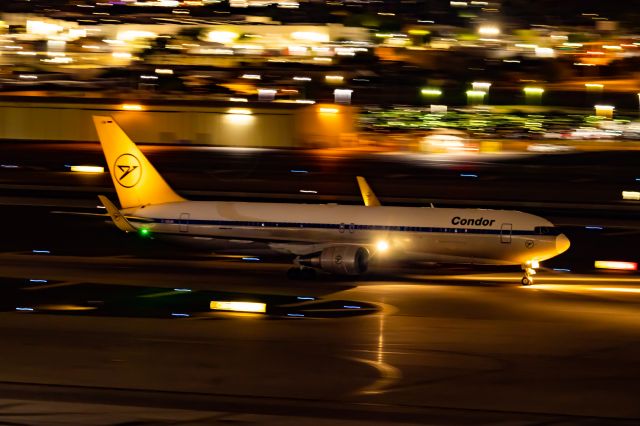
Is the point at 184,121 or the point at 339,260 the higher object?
the point at 184,121

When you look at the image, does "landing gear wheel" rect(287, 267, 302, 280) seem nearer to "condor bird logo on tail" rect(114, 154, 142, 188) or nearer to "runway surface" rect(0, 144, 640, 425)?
"runway surface" rect(0, 144, 640, 425)

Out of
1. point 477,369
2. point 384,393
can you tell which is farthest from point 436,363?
point 384,393

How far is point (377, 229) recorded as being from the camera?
48406 mm

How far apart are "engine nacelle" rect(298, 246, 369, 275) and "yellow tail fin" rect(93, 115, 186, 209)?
858cm

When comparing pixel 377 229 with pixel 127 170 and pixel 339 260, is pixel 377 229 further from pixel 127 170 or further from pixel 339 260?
pixel 127 170

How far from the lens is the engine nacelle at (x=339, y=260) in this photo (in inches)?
1850

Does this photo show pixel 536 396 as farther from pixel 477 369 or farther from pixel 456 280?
pixel 456 280

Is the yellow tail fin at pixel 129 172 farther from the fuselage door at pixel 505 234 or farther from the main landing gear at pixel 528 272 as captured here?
the main landing gear at pixel 528 272

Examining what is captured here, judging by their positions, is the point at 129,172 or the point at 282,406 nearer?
the point at 282,406

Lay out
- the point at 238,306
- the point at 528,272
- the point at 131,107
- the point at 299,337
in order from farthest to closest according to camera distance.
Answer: the point at 131,107
the point at 528,272
the point at 238,306
the point at 299,337

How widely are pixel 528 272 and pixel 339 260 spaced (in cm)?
823

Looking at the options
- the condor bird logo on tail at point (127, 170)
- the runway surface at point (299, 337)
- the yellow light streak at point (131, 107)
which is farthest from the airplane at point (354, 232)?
the yellow light streak at point (131, 107)

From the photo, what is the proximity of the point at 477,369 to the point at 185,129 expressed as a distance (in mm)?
95903

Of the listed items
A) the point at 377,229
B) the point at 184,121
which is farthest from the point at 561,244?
the point at 184,121
